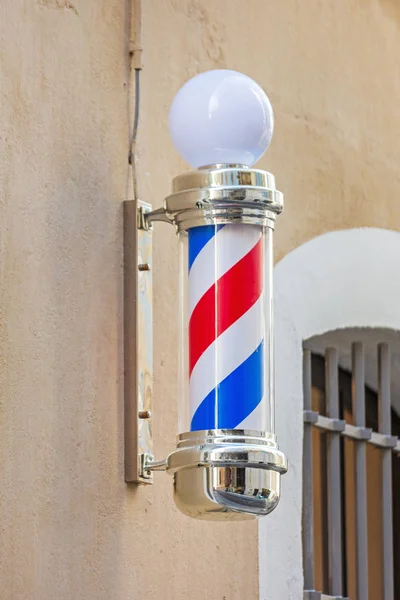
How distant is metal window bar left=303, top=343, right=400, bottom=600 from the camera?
10.6ft

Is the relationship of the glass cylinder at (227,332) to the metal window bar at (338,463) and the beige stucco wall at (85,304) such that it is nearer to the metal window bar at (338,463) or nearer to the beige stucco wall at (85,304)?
the beige stucco wall at (85,304)

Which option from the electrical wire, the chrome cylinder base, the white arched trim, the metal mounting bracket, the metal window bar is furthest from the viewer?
the metal window bar

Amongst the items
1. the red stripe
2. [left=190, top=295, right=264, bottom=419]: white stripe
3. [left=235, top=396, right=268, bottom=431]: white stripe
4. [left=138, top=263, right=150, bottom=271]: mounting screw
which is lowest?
[left=235, top=396, right=268, bottom=431]: white stripe

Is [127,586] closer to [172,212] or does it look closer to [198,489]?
[198,489]

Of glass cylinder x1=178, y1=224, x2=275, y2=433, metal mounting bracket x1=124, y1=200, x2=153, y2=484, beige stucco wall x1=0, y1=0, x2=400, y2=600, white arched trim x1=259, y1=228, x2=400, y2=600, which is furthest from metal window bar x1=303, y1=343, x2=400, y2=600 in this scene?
glass cylinder x1=178, y1=224, x2=275, y2=433

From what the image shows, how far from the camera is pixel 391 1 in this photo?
376 cm

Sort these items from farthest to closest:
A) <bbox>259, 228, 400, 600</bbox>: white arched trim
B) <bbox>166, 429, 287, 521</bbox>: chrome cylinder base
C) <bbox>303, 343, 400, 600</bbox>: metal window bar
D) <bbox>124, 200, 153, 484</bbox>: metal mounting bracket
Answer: <bbox>303, 343, 400, 600</bbox>: metal window bar
<bbox>259, 228, 400, 600</bbox>: white arched trim
<bbox>124, 200, 153, 484</bbox>: metal mounting bracket
<bbox>166, 429, 287, 521</bbox>: chrome cylinder base

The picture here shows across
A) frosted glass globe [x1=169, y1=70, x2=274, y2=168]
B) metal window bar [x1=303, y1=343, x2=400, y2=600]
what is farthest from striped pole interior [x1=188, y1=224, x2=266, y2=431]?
metal window bar [x1=303, y1=343, x2=400, y2=600]

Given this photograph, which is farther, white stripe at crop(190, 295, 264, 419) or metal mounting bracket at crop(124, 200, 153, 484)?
metal mounting bracket at crop(124, 200, 153, 484)

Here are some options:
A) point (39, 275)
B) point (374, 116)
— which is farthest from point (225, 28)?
point (39, 275)

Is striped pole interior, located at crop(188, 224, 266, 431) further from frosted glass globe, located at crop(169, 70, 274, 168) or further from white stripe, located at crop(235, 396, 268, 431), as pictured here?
frosted glass globe, located at crop(169, 70, 274, 168)

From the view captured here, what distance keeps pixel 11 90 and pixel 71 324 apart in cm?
41

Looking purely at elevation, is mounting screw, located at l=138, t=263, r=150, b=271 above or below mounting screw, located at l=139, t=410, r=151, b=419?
above

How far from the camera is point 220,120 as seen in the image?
2.24m
